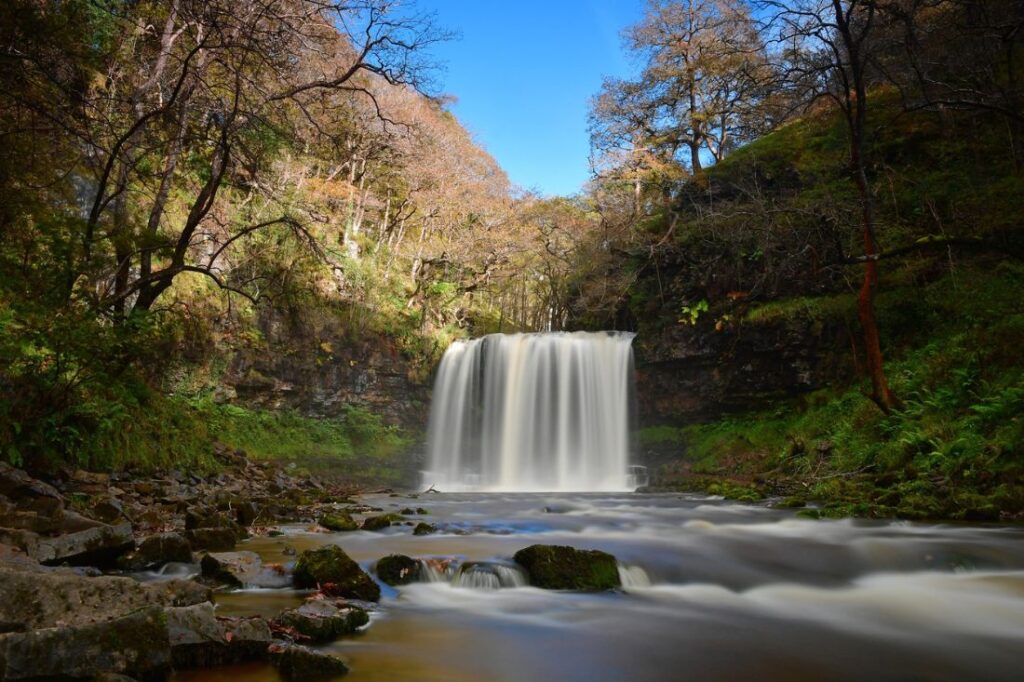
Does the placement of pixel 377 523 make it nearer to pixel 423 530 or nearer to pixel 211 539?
pixel 423 530

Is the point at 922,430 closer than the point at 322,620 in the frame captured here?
No

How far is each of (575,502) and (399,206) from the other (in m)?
18.7

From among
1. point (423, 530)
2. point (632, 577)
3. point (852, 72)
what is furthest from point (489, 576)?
point (852, 72)

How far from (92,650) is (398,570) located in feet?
9.24

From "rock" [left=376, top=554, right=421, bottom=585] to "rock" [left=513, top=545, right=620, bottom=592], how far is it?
937mm

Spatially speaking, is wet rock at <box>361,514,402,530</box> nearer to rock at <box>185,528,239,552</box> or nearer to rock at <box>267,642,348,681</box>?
rock at <box>185,528,239,552</box>

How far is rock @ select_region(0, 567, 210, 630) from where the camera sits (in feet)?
7.82

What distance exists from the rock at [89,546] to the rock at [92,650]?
1.97 m

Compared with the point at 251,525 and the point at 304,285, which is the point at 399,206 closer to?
the point at 304,285

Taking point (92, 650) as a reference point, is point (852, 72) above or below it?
above

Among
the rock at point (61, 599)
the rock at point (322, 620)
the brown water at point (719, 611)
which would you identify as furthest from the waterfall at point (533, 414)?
the rock at point (61, 599)

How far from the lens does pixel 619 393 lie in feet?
60.8

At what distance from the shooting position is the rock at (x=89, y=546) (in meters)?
3.79

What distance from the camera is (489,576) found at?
497 cm
